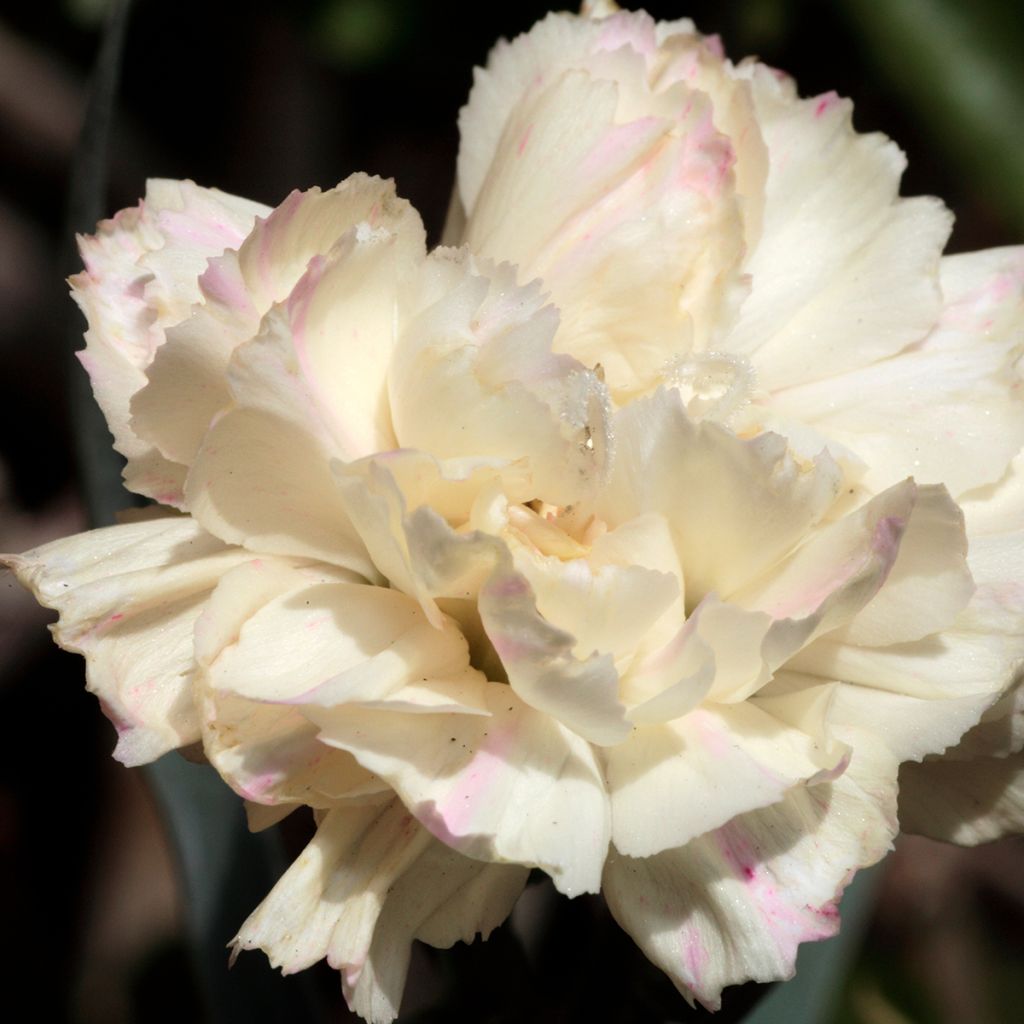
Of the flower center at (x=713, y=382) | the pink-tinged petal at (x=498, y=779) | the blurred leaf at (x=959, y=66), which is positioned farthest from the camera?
the blurred leaf at (x=959, y=66)

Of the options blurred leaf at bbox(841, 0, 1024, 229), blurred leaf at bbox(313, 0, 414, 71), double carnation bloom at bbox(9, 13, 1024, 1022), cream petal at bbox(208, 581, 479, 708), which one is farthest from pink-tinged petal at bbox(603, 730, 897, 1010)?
blurred leaf at bbox(313, 0, 414, 71)

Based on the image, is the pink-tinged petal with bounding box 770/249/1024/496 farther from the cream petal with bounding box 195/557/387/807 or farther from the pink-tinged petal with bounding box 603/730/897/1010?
the cream petal with bounding box 195/557/387/807

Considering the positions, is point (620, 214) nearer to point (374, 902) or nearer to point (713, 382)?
point (713, 382)

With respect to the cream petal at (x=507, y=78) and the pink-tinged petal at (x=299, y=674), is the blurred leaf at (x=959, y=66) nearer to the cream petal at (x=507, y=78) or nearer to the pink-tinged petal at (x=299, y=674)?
the cream petal at (x=507, y=78)

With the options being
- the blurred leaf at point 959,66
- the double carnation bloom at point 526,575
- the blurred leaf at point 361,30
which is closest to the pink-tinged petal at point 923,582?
the double carnation bloom at point 526,575

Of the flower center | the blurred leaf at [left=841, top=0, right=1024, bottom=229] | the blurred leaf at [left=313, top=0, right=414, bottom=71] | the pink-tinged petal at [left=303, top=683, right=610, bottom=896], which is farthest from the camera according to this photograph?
the blurred leaf at [left=313, top=0, right=414, bottom=71]

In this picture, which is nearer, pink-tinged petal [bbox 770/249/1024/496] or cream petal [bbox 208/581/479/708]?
cream petal [bbox 208/581/479/708]
